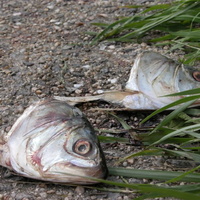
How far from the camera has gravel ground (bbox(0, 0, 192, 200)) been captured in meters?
2.06

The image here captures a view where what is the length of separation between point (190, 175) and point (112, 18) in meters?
2.33

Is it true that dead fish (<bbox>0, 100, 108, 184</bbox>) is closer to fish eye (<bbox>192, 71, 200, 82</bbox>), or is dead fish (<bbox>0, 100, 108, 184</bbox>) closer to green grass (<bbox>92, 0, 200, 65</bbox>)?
fish eye (<bbox>192, 71, 200, 82</bbox>)

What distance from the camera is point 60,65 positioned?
321 cm

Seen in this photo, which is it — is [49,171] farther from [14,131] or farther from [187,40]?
[187,40]

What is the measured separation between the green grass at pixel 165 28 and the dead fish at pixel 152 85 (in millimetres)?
393

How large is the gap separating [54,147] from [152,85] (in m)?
0.88

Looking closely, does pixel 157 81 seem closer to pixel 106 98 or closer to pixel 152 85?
pixel 152 85

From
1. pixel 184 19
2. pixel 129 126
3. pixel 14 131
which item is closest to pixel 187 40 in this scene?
pixel 184 19

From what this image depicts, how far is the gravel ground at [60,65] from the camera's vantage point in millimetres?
2061

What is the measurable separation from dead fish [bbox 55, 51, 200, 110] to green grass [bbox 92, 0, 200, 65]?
39 cm

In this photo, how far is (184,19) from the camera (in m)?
3.32

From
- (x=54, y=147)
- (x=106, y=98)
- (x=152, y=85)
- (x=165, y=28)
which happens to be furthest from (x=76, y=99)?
(x=165, y=28)

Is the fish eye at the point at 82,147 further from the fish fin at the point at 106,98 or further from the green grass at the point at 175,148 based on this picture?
the fish fin at the point at 106,98

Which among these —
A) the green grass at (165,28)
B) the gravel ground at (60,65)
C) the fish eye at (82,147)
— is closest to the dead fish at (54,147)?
the fish eye at (82,147)
